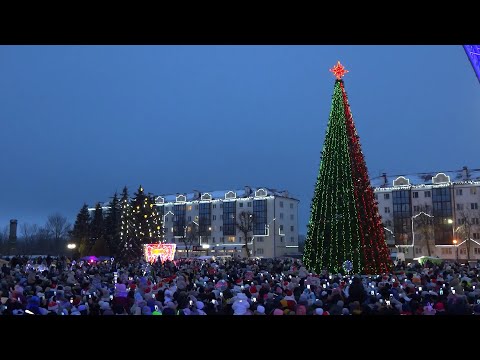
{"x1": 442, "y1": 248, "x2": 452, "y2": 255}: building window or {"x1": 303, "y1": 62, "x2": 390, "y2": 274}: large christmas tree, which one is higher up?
{"x1": 303, "y1": 62, "x2": 390, "y2": 274}: large christmas tree

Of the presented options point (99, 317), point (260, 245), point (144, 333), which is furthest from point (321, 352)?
point (260, 245)

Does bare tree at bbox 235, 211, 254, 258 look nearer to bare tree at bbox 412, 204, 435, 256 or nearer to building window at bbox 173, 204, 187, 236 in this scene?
building window at bbox 173, 204, 187, 236

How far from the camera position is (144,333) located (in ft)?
11.6

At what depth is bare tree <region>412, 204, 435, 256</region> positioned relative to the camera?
69.1 m

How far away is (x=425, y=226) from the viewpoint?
68.8m

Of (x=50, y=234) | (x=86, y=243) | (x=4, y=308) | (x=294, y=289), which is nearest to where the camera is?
(x=4, y=308)

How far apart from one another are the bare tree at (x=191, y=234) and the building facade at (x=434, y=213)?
33.4 m

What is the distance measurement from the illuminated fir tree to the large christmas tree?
2811cm

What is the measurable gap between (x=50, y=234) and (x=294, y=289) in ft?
408

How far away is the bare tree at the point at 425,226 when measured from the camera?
69.1 metres

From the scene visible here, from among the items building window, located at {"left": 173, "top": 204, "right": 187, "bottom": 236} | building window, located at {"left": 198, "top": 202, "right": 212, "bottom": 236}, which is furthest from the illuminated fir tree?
building window, located at {"left": 173, "top": 204, "right": 187, "bottom": 236}

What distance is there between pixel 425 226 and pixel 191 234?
3972cm
